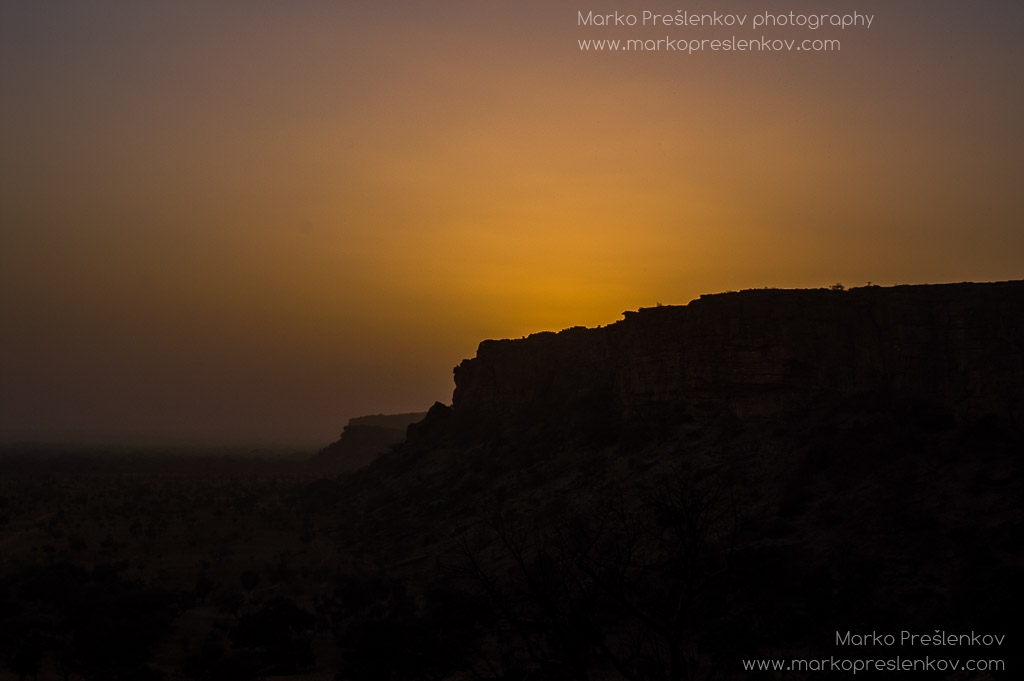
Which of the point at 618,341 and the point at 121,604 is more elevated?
the point at 618,341

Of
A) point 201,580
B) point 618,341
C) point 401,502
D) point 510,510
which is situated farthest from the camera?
point 401,502

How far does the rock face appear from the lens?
124ft

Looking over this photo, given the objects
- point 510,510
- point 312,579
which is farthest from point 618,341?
point 312,579

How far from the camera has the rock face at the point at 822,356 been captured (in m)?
37.7

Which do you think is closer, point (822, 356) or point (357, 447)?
point (822, 356)

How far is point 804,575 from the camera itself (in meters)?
27.1

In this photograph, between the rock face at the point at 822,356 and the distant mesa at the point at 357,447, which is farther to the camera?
the distant mesa at the point at 357,447

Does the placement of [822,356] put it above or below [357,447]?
above

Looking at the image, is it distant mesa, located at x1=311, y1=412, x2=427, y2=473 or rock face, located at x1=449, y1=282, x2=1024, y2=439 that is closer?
rock face, located at x1=449, y1=282, x2=1024, y2=439

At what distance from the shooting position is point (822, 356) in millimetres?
40938

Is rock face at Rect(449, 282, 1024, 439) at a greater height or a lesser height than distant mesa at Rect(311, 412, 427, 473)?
greater

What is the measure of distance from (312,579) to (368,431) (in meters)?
122

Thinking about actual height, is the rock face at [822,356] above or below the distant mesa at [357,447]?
above

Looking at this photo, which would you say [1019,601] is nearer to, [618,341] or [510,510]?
[510,510]
